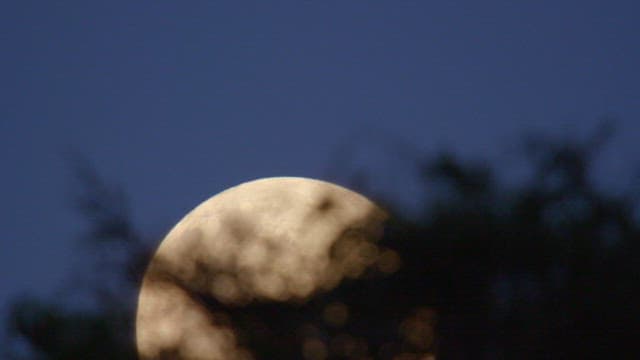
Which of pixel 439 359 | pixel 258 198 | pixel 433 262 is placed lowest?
pixel 439 359

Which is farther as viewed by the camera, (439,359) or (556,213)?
(556,213)

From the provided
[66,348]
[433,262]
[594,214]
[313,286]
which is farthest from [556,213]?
[66,348]

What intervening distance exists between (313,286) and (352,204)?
785 mm

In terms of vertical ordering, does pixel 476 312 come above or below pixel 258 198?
below

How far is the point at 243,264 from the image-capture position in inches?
492

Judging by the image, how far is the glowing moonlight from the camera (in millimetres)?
12359

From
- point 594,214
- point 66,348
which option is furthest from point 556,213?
point 66,348

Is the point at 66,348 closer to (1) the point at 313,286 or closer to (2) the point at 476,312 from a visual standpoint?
(1) the point at 313,286

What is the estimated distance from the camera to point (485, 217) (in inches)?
505

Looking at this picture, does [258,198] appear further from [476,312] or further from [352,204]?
[476,312]

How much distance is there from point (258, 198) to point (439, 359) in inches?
89.4

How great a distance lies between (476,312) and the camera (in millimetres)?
12180

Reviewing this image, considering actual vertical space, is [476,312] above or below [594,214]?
below

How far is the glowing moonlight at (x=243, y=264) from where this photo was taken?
12359 mm
